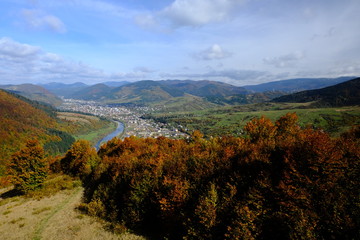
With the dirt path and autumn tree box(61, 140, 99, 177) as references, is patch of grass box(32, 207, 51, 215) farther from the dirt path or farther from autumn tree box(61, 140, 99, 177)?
autumn tree box(61, 140, 99, 177)

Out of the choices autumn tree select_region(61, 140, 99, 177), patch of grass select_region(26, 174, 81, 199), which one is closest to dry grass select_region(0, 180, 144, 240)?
patch of grass select_region(26, 174, 81, 199)

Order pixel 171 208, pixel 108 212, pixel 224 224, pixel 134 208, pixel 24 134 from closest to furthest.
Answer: pixel 224 224 → pixel 171 208 → pixel 134 208 → pixel 108 212 → pixel 24 134

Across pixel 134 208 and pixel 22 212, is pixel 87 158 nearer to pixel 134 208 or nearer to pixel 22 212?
pixel 22 212

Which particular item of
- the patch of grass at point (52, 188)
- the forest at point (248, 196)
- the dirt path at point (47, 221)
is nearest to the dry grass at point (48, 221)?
the dirt path at point (47, 221)

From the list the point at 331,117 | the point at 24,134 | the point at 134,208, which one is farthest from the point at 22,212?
the point at 331,117

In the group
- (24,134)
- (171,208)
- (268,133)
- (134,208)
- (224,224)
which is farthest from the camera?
(24,134)
